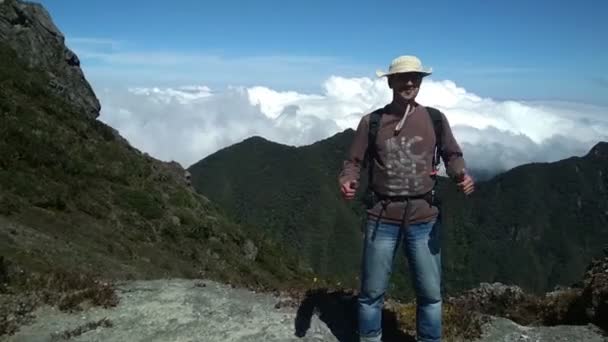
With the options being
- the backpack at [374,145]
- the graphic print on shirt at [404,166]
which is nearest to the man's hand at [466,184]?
the backpack at [374,145]

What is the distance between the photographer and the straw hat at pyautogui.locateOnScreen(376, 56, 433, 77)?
6.33m

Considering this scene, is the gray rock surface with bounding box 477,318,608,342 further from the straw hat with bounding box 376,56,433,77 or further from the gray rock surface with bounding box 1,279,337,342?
the straw hat with bounding box 376,56,433,77

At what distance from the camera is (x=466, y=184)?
21.7 feet

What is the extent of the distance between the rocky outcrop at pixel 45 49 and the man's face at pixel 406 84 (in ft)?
101

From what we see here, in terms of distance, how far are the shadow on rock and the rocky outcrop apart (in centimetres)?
2817

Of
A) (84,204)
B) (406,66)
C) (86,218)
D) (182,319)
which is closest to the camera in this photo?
(406,66)

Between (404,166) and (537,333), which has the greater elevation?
(404,166)

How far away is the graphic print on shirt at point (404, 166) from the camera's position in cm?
659

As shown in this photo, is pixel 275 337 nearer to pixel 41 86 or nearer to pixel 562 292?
pixel 562 292

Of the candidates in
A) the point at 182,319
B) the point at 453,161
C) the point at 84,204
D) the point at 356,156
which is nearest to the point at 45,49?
the point at 84,204

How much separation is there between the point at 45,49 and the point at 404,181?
37.2m

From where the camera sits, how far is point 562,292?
10.9m

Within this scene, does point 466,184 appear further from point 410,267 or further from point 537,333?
point 537,333

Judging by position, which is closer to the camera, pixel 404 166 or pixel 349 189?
pixel 404 166
